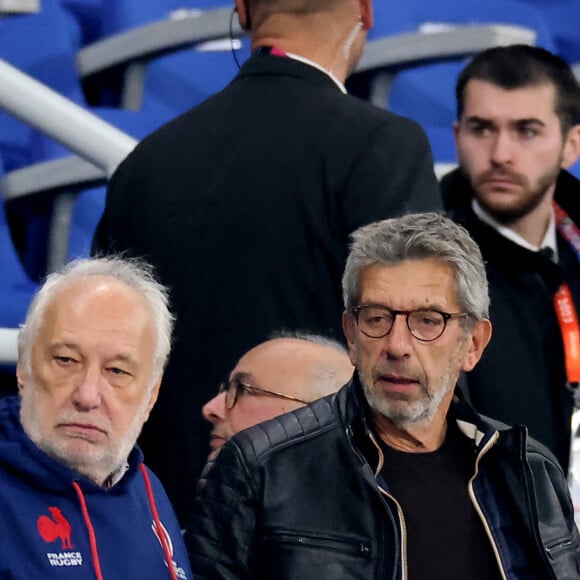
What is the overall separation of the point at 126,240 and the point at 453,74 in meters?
2.48

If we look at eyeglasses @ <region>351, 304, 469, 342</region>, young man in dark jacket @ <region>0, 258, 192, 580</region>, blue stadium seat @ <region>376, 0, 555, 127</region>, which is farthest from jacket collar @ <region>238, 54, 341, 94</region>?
blue stadium seat @ <region>376, 0, 555, 127</region>

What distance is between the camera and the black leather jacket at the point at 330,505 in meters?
2.10

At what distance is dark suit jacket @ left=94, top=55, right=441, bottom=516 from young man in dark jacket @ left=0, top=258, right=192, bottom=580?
33 centimetres

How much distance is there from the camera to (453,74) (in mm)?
4844

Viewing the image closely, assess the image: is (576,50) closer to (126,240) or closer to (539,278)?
(539,278)

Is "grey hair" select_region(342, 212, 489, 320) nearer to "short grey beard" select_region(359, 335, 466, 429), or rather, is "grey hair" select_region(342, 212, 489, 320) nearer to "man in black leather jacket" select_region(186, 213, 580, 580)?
"man in black leather jacket" select_region(186, 213, 580, 580)

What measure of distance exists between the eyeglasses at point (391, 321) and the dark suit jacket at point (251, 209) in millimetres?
199

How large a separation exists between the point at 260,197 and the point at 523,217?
2.96 feet

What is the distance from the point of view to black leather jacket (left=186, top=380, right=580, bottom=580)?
82.7 inches

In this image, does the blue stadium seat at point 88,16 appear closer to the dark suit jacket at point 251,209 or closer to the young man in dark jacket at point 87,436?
→ the dark suit jacket at point 251,209

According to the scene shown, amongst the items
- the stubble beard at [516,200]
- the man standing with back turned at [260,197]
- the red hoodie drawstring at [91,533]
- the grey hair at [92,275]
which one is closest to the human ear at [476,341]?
the man standing with back turned at [260,197]

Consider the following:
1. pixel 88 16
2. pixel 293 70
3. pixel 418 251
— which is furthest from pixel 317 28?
pixel 88 16

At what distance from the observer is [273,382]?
2.39m

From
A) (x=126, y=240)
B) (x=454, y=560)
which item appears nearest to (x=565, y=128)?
(x=126, y=240)
